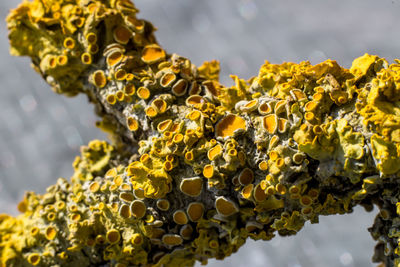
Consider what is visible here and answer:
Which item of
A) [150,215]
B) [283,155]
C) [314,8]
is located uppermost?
[314,8]

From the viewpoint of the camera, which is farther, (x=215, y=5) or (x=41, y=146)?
(x=41, y=146)

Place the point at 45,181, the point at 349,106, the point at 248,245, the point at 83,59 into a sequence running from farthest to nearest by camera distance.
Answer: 1. the point at 45,181
2. the point at 248,245
3. the point at 83,59
4. the point at 349,106

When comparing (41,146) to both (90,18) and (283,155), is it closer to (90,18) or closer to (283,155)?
(90,18)

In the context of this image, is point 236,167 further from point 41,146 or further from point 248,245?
point 41,146

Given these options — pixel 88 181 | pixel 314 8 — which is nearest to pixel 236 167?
pixel 88 181

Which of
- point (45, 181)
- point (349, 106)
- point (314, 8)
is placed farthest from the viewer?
point (45, 181)

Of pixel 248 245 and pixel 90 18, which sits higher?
pixel 90 18
